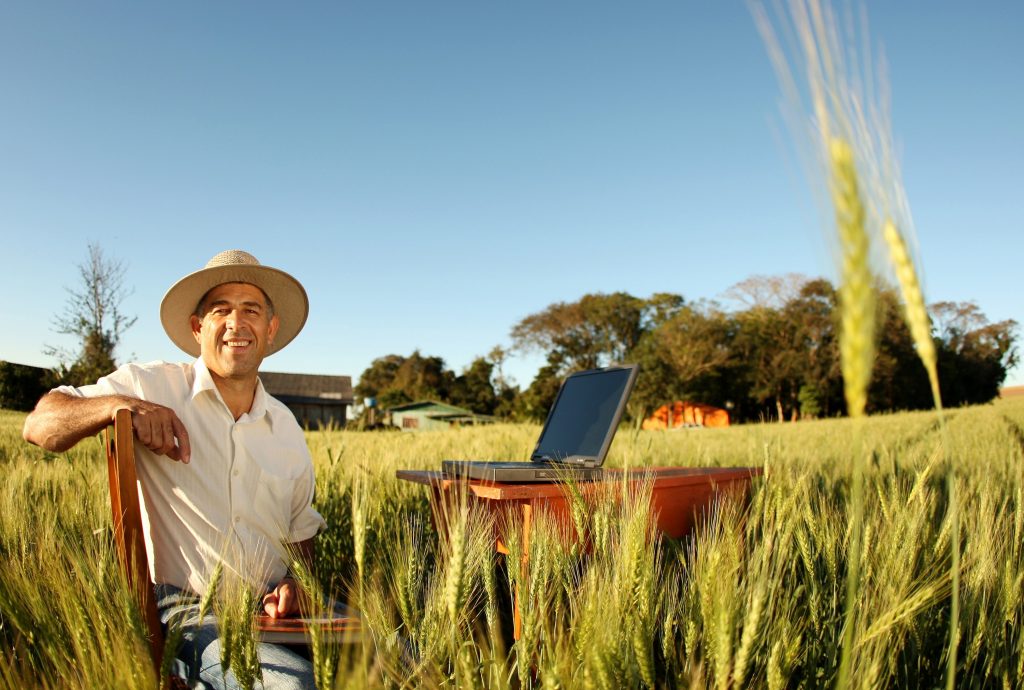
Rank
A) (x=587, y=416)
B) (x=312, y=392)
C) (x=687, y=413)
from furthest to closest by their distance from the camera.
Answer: (x=312, y=392) → (x=687, y=413) → (x=587, y=416)

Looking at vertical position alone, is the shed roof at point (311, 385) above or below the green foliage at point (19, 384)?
above

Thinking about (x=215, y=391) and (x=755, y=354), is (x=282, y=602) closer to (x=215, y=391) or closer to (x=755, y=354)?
(x=215, y=391)

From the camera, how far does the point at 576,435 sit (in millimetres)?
2840

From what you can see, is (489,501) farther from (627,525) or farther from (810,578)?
(810,578)

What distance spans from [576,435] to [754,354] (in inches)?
1493

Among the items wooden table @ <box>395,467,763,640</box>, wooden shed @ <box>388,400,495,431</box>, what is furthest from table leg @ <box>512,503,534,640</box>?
wooden shed @ <box>388,400,495,431</box>

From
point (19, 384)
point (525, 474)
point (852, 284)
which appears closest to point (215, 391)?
point (525, 474)

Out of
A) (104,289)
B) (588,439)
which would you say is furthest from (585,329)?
(588,439)

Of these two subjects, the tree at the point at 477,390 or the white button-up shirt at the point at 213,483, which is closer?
the white button-up shirt at the point at 213,483

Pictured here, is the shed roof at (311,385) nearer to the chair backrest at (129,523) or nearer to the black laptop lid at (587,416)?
the black laptop lid at (587,416)

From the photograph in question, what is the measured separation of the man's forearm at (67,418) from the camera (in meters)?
1.89

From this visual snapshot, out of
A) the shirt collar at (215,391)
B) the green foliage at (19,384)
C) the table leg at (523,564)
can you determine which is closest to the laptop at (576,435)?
the table leg at (523,564)

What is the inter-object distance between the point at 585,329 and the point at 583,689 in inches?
1833

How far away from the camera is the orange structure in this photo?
3891 centimetres
